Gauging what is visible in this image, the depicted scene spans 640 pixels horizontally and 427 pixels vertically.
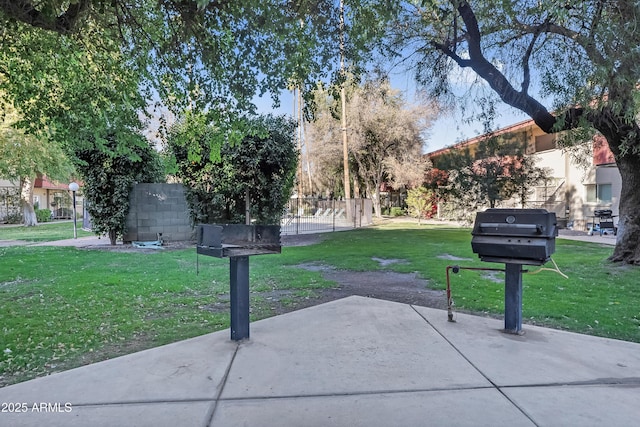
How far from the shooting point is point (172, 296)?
251 inches

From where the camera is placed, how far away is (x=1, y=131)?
63.7 feet

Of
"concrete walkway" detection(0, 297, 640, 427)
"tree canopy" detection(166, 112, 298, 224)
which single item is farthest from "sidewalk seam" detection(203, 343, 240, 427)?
"tree canopy" detection(166, 112, 298, 224)

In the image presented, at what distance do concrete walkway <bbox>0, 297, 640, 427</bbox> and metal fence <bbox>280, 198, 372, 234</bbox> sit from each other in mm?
14906

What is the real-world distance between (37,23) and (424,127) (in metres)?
26.5

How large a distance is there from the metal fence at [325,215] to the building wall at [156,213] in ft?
18.8

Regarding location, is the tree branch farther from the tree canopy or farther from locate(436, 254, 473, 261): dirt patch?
the tree canopy

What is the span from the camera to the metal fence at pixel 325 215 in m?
19.5

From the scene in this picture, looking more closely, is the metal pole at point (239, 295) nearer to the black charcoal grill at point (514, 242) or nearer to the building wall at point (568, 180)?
the black charcoal grill at point (514, 242)

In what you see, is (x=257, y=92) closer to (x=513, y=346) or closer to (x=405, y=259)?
(x=513, y=346)

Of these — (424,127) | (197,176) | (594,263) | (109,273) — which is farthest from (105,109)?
(424,127)

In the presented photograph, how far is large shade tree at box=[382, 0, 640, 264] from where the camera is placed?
511 cm

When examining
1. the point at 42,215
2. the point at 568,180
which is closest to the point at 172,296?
the point at 568,180

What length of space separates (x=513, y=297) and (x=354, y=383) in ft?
6.71

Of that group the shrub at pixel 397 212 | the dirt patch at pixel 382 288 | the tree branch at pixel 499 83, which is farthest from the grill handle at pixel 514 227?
the shrub at pixel 397 212
